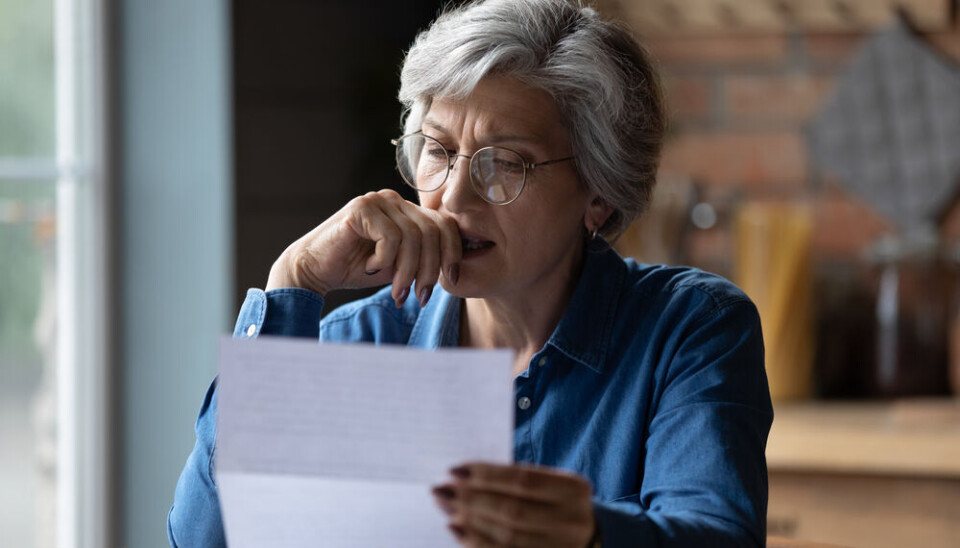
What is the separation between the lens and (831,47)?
2.52 m

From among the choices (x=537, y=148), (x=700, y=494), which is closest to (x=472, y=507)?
(x=700, y=494)

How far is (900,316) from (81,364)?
1690 mm

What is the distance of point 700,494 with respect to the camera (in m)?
1.08

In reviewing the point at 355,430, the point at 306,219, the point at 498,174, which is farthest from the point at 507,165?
the point at 306,219

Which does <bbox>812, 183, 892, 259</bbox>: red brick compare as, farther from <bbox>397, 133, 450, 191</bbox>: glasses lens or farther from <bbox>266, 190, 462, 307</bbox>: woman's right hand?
<bbox>266, 190, 462, 307</bbox>: woman's right hand

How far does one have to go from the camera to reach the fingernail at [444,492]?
2.72 feet

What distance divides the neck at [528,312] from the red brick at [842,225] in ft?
4.19

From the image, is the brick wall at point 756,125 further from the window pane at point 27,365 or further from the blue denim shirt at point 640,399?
the window pane at point 27,365

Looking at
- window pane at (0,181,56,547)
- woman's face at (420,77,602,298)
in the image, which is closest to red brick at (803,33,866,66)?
woman's face at (420,77,602,298)

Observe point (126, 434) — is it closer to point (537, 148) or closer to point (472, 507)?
point (537, 148)

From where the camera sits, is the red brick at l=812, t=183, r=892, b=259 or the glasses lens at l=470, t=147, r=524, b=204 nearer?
the glasses lens at l=470, t=147, r=524, b=204

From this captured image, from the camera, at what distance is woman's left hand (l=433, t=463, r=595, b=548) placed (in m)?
0.82

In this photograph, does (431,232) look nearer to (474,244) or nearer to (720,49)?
(474,244)

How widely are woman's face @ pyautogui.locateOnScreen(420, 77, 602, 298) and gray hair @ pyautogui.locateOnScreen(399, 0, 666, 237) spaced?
0.05 ft
